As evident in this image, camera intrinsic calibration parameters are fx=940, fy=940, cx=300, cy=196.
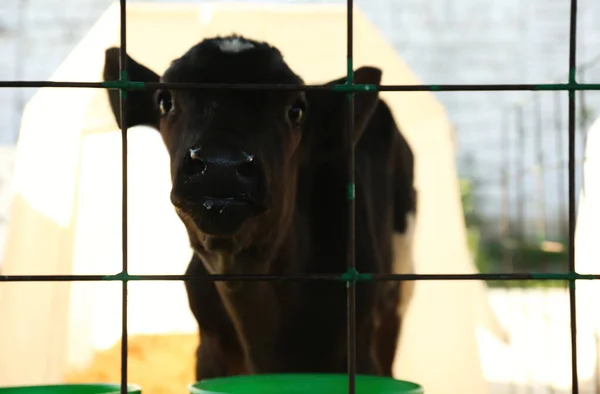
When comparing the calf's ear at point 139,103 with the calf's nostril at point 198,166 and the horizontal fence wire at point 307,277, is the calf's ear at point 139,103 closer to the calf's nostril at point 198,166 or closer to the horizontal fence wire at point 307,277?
the calf's nostril at point 198,166

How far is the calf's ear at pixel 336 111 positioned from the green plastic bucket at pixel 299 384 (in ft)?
2.79

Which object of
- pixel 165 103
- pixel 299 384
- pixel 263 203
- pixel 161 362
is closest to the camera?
pixel 299 384

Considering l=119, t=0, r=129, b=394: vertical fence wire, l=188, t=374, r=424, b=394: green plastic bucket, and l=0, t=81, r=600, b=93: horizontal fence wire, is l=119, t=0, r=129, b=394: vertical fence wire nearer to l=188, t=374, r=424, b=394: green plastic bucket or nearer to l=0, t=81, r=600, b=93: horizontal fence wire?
l=0, t=81, r=600, b=93: horizontal fence wire

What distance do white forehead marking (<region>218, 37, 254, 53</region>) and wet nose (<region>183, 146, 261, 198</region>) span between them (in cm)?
36

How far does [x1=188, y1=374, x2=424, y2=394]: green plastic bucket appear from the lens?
1028mm

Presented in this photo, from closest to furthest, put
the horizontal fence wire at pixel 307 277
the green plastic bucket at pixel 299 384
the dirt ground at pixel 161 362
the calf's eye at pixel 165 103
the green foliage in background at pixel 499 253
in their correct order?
the horizontal fence wire at pixel 307 277
the green plastic bucket at pixel 299 384
the calf's eye at pixel 165 103
the dirt ground at pixel 161 362
the green foliage in background at pixel 499 253

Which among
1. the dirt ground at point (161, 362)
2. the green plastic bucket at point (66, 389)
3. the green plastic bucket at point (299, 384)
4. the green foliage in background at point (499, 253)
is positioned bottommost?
the dirt ground at point (161, 362)

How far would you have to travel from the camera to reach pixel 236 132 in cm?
152

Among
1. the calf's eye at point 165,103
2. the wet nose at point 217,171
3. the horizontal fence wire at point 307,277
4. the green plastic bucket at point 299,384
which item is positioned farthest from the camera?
the calf's eye at point 165,103

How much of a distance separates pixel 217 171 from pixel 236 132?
0.51ft

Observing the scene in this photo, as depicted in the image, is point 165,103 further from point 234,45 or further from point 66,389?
point 66,389

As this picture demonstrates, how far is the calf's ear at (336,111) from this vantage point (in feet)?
6.11

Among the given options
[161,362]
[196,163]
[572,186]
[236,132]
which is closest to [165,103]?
[236,132]

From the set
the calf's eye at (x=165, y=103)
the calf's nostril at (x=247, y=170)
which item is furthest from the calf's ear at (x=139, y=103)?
the calf's nostril at (x=247, y=170)
